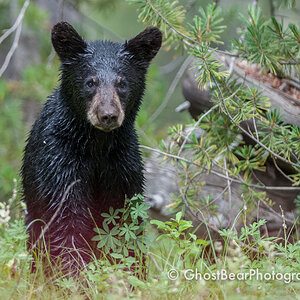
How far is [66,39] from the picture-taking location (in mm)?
3484

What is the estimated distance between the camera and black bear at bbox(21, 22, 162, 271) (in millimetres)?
3381

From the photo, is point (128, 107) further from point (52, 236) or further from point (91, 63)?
point (52, 236)

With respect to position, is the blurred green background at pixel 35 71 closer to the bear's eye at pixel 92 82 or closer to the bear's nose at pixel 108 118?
the bear's eye at pixel 92 82

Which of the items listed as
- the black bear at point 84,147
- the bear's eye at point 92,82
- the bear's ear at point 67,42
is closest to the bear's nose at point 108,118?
the black bear at point 84,147

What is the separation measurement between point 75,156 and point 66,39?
0.77 m

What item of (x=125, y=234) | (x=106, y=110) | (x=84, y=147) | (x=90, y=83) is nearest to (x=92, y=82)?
(x=90, y=83)

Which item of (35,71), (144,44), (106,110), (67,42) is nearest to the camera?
(106,110)

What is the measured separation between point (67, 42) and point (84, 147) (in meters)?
0.70

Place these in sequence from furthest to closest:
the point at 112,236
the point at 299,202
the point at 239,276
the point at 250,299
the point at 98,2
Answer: the point at 98,2 → the point at 299,202 → the point at 112,236 → the point at 239,276 → the point at 250,299

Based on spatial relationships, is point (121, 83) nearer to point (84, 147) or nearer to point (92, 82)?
point (92, 82)

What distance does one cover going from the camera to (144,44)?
362 cm

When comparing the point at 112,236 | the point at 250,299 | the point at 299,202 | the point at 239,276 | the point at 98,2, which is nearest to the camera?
the point at 250,299

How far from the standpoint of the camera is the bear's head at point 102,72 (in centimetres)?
328

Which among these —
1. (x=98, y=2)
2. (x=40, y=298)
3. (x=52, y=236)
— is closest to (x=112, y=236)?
(x=52, y=236)
